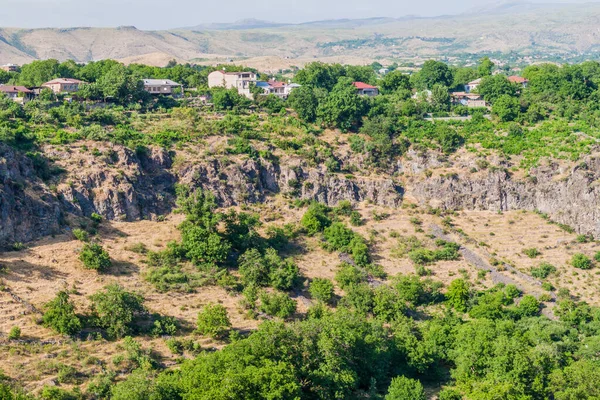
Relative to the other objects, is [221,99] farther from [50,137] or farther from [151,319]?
[151,319]

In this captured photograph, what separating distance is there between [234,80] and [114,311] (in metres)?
59.2

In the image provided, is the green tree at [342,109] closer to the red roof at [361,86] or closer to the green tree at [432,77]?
the red roof at [361,86]

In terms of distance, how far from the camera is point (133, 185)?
67.1 metres

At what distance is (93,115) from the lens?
7619 cm

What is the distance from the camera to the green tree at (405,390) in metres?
42.8

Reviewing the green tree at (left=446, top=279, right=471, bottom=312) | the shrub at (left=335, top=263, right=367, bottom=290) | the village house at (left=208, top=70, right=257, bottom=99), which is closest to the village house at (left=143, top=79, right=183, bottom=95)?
the village house at (left=208, top=70, right=257, bottom=99)

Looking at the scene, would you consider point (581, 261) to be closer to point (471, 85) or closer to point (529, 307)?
point (529, 307)

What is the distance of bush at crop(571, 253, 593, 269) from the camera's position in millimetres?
65312

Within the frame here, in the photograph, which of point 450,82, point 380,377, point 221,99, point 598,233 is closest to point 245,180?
point 221,99

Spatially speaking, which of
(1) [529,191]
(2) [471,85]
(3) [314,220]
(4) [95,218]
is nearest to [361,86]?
(2) [471,85]

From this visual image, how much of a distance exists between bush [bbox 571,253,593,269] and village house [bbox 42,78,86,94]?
69292 mm

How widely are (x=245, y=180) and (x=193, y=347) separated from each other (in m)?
28.9

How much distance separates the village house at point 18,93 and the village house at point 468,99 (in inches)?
2560

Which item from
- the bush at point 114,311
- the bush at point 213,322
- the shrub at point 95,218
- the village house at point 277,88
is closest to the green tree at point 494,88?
the village house at point 277,88
